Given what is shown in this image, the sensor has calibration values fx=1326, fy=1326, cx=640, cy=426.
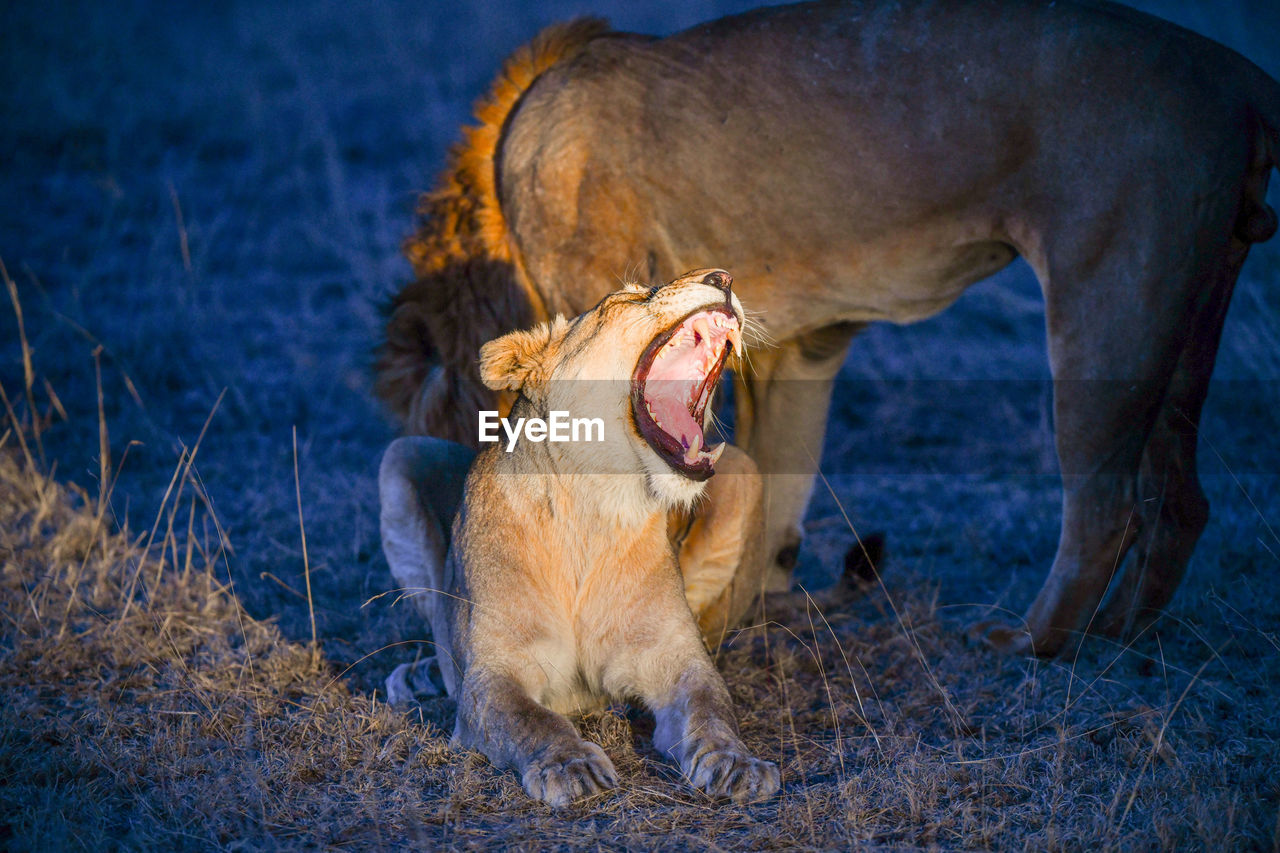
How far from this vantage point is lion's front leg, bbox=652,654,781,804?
298 cm

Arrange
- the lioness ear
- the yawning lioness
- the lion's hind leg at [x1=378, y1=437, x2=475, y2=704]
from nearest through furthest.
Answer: the yawning lioness → the lioness ear → the lion's hind leg at [x1=378, y1=437, x2=475, y2=704]

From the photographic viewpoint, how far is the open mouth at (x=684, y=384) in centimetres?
320

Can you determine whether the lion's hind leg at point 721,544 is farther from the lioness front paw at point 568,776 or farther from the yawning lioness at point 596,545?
the lioness front paw at point 568,776

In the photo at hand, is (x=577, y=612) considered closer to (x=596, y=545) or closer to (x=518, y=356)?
(x=596, y=545)

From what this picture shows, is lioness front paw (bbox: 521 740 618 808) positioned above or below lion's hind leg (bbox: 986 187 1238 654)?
below

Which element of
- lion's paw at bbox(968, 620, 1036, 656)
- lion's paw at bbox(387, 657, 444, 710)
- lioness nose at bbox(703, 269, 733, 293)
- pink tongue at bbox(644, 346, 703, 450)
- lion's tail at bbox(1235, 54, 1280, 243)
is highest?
lion's tail at bbox(1235, 54, 1280, 243)

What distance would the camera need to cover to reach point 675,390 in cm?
341

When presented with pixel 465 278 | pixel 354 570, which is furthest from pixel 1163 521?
pixel 354 570

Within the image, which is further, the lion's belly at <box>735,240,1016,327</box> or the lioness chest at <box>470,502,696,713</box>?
the lion's belly at <box>735,240,1016,327</box>

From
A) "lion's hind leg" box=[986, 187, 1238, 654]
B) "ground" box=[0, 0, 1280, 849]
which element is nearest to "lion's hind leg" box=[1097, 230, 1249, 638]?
"lion's hind leg" box=[986, 187, 1238, 654]

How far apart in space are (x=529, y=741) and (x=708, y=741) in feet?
1.36

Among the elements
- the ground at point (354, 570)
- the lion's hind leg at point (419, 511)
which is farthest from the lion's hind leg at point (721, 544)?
the lion's hind leg at point (419, 511)

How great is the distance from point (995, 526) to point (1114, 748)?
2227 mm

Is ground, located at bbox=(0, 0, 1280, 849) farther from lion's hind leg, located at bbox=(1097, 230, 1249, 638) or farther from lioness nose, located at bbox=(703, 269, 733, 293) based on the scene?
lioness nose, located at bbox=(703, 269, 733, 293)
